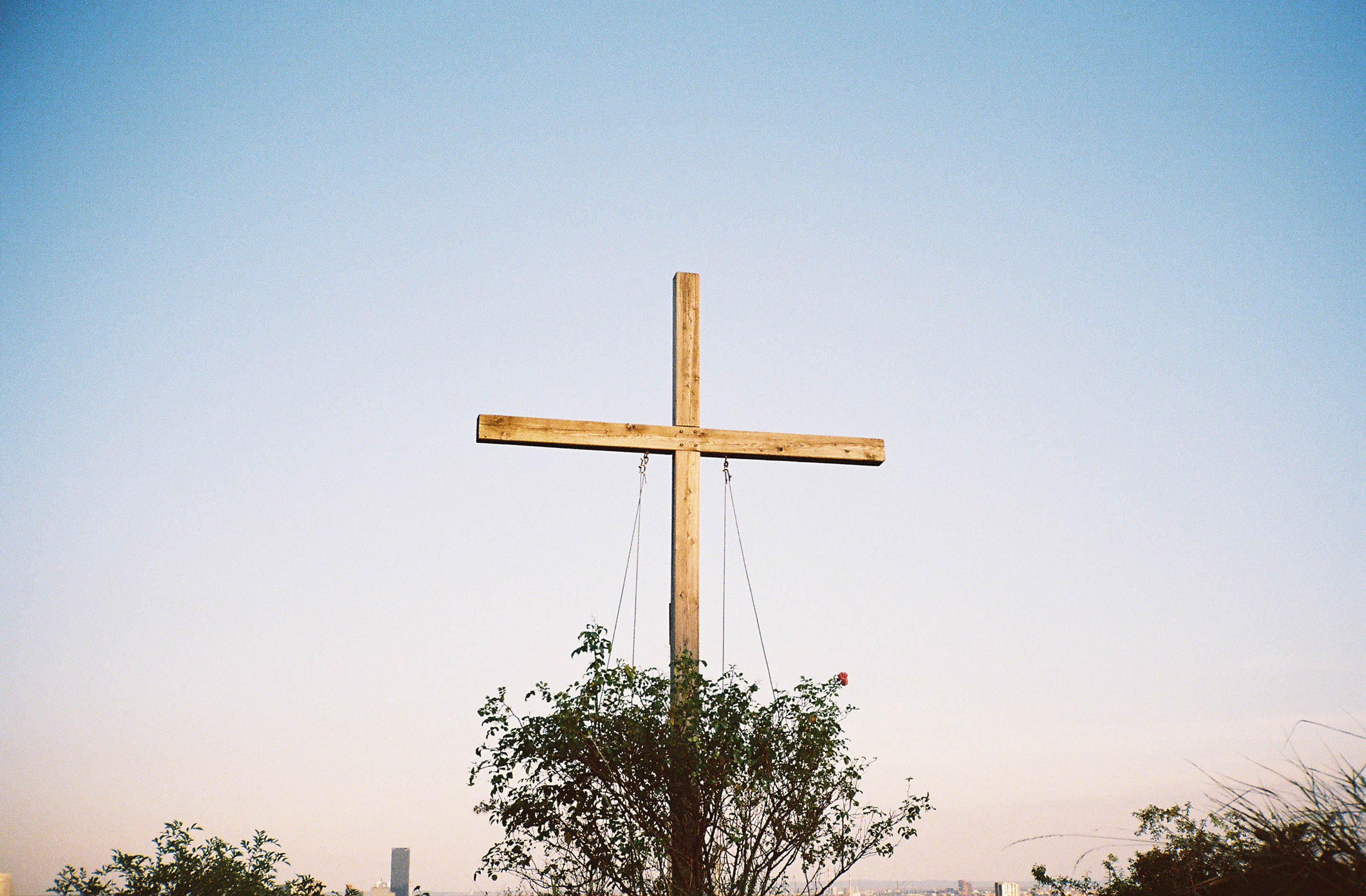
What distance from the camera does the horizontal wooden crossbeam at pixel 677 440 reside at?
8430 millimetres

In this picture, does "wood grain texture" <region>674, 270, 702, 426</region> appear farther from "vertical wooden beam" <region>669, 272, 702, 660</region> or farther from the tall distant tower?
the tall distant tower

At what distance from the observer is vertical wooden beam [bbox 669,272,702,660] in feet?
26.2

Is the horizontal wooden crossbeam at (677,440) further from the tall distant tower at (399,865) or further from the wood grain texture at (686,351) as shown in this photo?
the tall distant tower at (399,865)

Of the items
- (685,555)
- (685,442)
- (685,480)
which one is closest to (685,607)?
(685,555)

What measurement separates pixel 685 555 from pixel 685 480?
2.15 feet

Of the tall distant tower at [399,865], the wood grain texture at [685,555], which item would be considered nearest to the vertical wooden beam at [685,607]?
the wood grain texture at [685,555]

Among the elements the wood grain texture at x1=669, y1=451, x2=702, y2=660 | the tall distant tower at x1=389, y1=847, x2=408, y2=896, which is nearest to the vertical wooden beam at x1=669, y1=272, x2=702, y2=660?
the wood grain texture at x1=669, y1=451, x2=702, y2=660

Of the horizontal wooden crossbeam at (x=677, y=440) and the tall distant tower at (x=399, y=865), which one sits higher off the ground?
the horizontal wooden crossbeam at (x=677, y=440)

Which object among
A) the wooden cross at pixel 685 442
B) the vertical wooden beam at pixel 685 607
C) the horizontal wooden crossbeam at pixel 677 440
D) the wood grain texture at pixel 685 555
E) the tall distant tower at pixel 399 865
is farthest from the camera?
the tall distant tower at pixel 399 865

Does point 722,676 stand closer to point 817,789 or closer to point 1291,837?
point 817,789

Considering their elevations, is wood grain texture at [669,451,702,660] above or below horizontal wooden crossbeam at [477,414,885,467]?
below

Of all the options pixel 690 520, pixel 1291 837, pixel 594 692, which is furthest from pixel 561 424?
pixel 1291 837

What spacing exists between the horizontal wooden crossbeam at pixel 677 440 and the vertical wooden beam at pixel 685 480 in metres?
0.14

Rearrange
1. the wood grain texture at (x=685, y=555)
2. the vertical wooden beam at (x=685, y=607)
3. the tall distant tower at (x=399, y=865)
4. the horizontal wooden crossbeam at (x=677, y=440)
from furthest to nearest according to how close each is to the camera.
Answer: the tall distant tower at (x=399, y=865) < the horizontal wooden crossbeam at (x=677, y=440) < the wood grain texture at (x=685, y=555) < the vertical wooden beam at (x=685, y=607)
